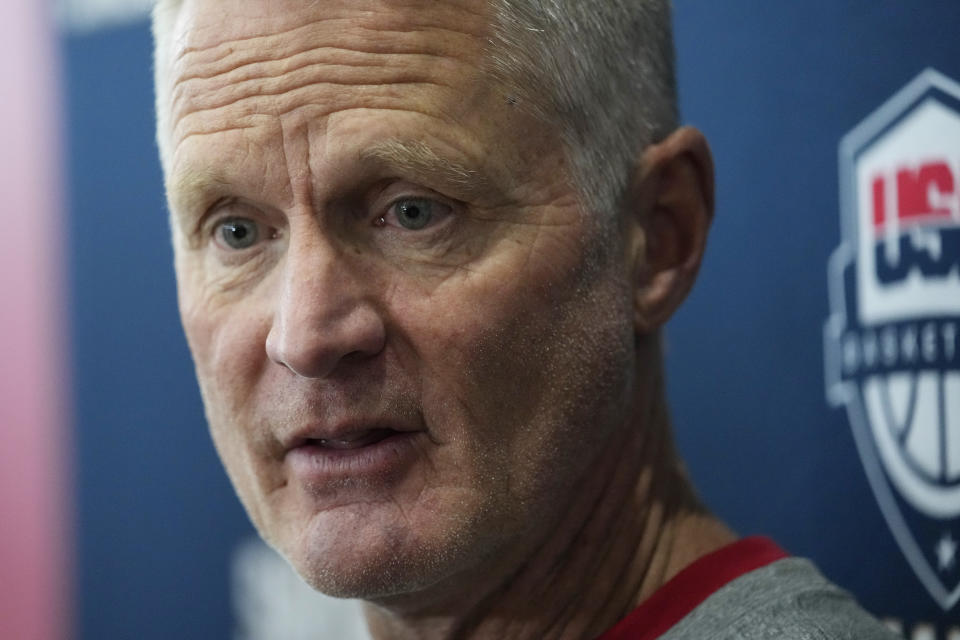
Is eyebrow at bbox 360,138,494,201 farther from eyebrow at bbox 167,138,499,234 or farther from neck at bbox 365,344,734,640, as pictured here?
neck at bbox 365,344,734,640

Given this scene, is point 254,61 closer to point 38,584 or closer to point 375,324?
point 375,324

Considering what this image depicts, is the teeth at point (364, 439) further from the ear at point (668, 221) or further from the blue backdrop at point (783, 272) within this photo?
the blue backdrop at point (783, 272)

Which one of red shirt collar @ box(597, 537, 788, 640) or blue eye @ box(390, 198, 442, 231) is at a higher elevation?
blue eye @ box(390, 198, 442, 231)

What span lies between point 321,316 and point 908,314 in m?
0.77

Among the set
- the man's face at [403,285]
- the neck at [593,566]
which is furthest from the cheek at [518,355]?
the neck at [593,566]

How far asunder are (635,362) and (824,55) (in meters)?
0.54

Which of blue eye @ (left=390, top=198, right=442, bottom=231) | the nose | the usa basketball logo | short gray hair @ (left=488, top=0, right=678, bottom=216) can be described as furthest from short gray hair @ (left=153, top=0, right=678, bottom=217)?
the usa basketball logo

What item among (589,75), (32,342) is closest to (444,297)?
(589,75)

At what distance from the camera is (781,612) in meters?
1.15

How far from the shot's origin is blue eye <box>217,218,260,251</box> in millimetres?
1257

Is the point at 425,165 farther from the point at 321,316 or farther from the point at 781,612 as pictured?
the point at 781,612

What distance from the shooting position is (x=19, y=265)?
2.50m

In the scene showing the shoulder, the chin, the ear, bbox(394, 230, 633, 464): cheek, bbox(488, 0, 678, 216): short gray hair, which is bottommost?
the shoulder

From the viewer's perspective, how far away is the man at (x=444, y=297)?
3.76 ft
